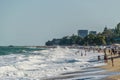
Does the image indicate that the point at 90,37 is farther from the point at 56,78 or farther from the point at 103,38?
the point at 56,78

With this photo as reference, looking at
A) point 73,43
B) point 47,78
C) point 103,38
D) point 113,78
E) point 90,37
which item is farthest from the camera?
point 73,43

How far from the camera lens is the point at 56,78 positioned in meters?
23.2

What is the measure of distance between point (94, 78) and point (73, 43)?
17174cm

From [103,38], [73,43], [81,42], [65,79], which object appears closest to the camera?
[65,79]

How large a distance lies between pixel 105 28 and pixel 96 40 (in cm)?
3183

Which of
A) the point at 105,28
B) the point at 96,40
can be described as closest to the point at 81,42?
the point at 105,28

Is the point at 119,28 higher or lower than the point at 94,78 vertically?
higher

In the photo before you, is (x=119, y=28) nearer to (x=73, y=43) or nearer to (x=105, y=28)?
(x=105, y=28)

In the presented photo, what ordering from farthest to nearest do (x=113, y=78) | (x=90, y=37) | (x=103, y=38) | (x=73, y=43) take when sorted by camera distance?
(x=73, y=43) < (x=90, y=37) < (x=103, y=38) < (x=113, y=78)

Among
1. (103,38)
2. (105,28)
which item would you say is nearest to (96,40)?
(103,38)

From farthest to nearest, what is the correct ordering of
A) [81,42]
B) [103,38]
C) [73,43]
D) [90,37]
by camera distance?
[73,43], [81,42], [90,37], [103,38]

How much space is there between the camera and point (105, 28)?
17862 cm

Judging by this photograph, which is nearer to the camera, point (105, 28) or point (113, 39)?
point (113, 39)

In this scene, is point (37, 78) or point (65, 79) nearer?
point (65, 79)
